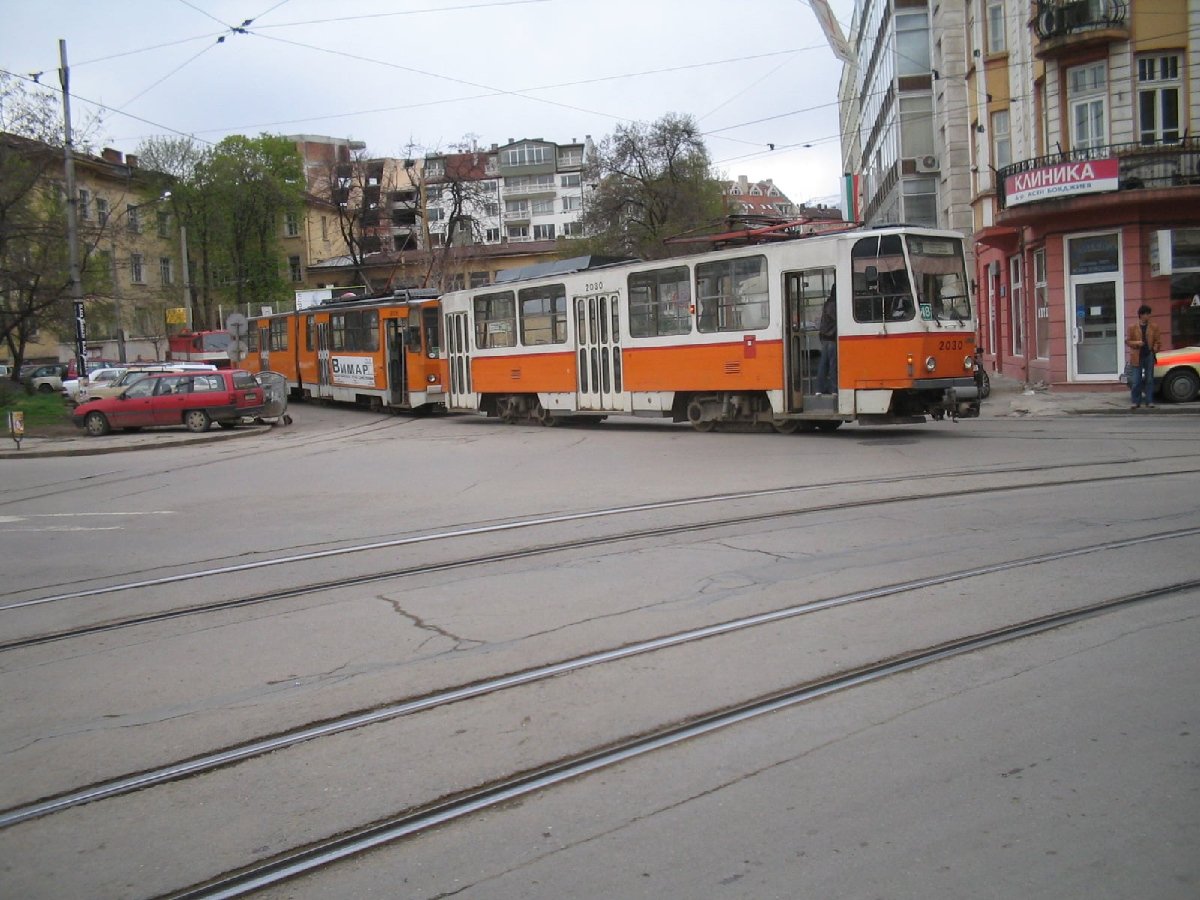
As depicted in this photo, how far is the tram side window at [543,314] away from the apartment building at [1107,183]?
10998 millimetres

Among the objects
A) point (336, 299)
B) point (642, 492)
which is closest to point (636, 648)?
point (642, 492)

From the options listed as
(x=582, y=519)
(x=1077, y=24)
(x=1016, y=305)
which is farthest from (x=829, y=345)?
(x=1016, y=305)

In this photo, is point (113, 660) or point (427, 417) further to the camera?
point (427, 417)

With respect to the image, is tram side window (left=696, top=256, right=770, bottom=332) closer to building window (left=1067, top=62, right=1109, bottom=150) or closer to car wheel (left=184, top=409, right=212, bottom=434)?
building window (left=1067, top=62, right=1109, bottom=150)

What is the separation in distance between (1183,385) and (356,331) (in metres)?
22.0

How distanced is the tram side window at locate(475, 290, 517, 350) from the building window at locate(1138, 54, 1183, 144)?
15.4 metres

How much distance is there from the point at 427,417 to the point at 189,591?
23.3 m

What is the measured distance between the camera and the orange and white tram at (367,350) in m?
30.6

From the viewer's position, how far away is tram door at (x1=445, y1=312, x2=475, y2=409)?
27.1 metres

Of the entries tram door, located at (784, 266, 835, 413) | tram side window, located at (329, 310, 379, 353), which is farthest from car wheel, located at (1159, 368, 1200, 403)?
tram side window, located at (329, 310, 379, 353)

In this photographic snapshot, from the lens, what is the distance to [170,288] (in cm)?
6744

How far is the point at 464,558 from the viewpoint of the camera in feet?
29.9

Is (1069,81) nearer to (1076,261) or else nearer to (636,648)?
(1076,261)

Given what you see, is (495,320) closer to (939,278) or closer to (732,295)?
(732,295)
